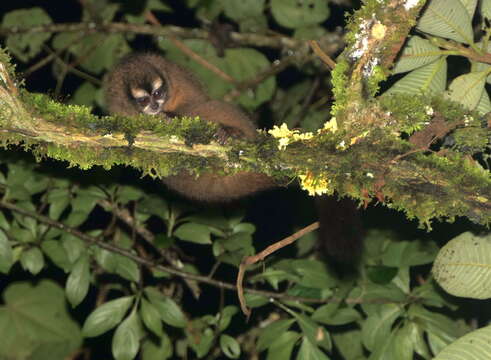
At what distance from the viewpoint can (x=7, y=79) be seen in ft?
5.08

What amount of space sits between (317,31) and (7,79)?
2942 millimetres

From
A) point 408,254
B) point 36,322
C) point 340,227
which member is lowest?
point 36,322

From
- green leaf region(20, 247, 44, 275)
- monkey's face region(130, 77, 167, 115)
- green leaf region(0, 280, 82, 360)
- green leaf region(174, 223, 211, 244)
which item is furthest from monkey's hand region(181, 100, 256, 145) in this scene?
green leaf region(0, 280, 82, 360)

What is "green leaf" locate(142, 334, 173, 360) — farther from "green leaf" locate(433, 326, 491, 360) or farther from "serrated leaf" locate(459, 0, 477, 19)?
"serrated leaf" locate(459, 0, 477, 19)

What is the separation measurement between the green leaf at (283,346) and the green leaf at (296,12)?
6.77 ft

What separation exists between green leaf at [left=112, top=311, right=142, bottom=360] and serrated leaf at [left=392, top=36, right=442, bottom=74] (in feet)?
5.44

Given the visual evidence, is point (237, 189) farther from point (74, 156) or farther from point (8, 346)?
point (8, 346)

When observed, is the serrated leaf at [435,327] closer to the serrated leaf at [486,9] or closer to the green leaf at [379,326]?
the green leaf at [379,326]

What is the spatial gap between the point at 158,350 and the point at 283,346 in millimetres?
786

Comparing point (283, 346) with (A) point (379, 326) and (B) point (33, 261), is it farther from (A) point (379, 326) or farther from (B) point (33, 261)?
(B) point (33, 261)

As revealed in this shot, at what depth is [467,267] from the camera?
6.88 ft

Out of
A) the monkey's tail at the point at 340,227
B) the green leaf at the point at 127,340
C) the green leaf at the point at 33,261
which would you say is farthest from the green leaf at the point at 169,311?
the monkey's tail at the point at 340,227

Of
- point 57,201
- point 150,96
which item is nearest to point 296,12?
point 150,96

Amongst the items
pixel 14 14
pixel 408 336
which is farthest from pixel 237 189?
pixel 14 14
